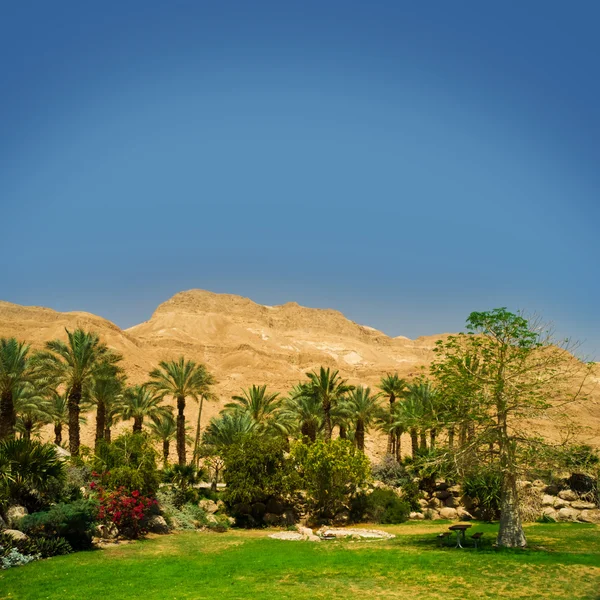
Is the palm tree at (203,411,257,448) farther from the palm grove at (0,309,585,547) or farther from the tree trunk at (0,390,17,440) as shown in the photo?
the tree trunk at (0,390,17,440)

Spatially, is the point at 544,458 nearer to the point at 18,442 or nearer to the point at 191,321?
the point at 18,442

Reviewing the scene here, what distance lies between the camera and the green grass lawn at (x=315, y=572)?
45.9ft

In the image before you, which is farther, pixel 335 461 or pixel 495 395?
pixel 335 461

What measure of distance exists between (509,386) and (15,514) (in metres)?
21.0

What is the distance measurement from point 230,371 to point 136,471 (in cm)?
11192

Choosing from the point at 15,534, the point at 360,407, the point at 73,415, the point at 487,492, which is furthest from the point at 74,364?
the point at 487,492

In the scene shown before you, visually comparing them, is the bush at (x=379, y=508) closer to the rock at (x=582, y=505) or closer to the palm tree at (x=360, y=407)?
the palm tree at (x=360, y=407)

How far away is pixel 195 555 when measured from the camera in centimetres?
2062

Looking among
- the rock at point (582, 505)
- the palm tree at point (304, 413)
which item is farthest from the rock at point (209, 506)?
the rock at point (582, 505)

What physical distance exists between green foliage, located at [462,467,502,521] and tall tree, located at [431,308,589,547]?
12462mm

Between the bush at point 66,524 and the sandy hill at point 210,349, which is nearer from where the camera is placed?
the bush at point 66,524

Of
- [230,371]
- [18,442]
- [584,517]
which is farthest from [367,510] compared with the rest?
[230,371]

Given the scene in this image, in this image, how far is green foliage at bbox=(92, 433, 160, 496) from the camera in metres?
25.8

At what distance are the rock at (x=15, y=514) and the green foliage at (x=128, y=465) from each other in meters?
5.22
